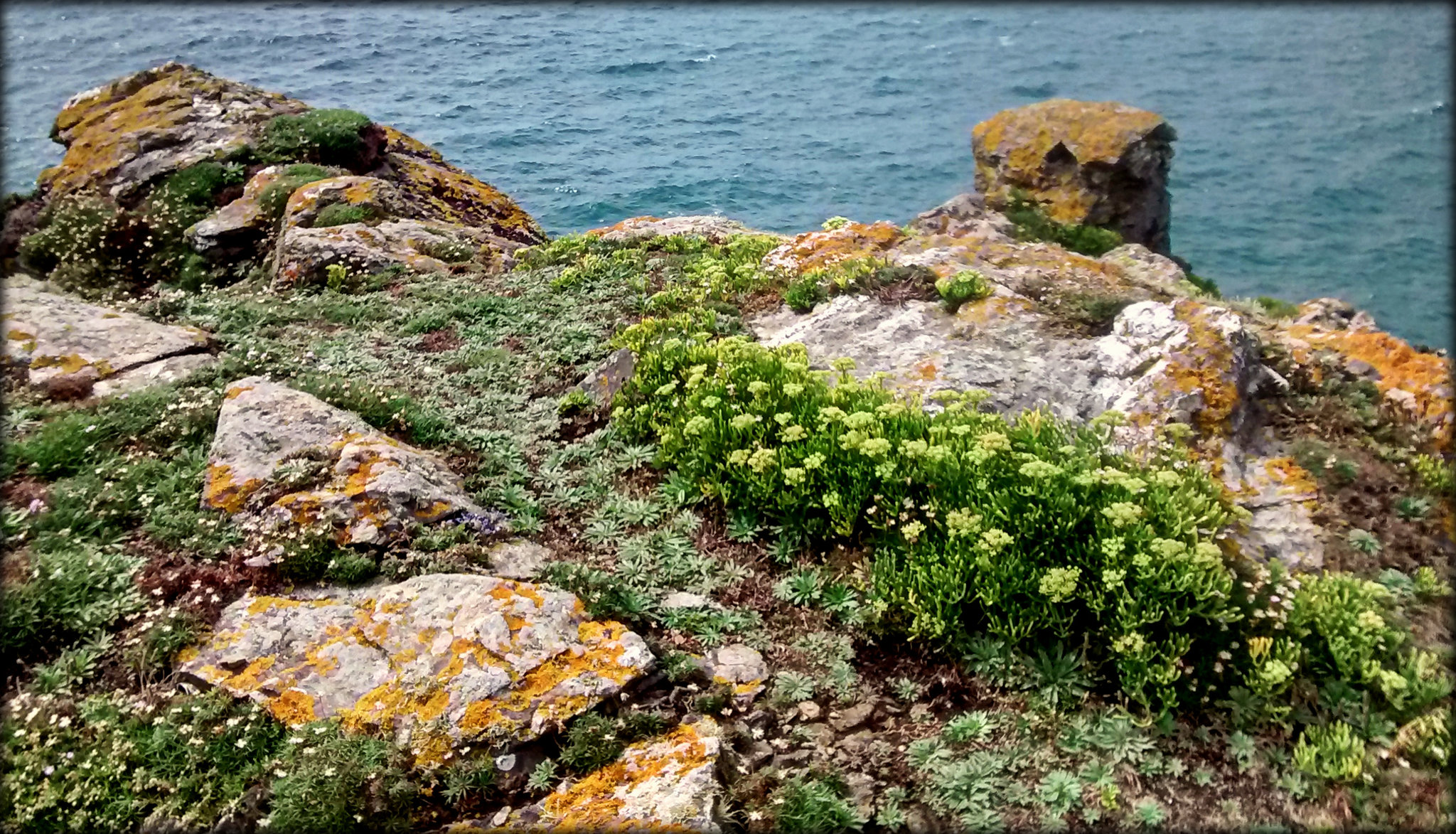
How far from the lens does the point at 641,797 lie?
471 cm

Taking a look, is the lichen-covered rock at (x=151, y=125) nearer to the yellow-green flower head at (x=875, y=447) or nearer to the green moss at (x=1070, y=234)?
the yellow-green flower head at (x=875, y=447)

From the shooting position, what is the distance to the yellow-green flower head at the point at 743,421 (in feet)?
23.9

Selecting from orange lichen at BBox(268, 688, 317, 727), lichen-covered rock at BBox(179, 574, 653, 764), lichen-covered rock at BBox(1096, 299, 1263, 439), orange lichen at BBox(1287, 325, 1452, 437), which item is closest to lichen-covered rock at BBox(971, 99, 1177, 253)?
orange lichen at BBox(1287, 325, 1452, 437)

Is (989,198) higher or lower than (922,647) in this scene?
higher

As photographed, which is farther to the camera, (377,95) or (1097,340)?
(377,95)

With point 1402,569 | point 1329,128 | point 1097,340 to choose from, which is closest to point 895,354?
point 1097,340

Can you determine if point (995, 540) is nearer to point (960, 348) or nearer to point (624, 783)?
point (624, 783)

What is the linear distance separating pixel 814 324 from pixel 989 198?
14.4 m

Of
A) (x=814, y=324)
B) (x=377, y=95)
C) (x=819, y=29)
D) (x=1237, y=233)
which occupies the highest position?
(x=819, y=29)

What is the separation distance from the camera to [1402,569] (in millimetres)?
6328

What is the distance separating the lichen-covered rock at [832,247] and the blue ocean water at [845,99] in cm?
1685

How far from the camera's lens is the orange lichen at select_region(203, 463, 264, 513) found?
6.78 m

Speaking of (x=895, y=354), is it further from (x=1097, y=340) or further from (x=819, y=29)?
(x=819, y=29)

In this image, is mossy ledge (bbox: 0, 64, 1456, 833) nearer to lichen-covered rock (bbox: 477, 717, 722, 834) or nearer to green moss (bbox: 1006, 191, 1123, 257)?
lichen-covered rock (bbox: 477, 717, 722, 834)
